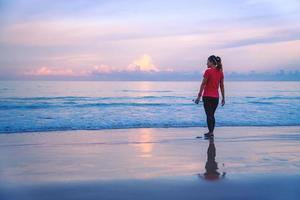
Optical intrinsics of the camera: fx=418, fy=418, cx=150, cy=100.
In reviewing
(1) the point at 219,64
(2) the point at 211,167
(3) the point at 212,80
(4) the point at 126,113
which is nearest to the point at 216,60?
(1) the point at 219,64

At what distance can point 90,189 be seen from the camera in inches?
189

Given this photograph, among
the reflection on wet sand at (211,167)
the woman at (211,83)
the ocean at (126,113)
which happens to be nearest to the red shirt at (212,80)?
the woman at (211,83)

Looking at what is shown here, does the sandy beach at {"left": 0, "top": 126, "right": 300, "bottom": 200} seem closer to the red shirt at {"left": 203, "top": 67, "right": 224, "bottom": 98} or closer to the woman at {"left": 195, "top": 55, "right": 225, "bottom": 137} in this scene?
the woman at {"left": 195, "top": 55, "right": 225, "bottom": 137}

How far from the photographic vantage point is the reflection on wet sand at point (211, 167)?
552 cm

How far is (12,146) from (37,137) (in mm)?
1459

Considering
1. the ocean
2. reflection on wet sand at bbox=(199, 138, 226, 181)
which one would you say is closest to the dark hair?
reflection on wet sand at bbox=(199, 138, 226, 181)

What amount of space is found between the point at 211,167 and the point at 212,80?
3530 mm

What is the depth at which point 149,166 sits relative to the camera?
619 cm

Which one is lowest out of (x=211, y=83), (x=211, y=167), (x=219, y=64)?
(x=211, y=167)

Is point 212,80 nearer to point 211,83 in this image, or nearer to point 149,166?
point 211,83

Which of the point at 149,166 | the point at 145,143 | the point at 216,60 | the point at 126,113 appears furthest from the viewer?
the point at 126,113

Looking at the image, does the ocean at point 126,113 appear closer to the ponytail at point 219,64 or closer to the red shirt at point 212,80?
Result: the red shirt at point 212,80

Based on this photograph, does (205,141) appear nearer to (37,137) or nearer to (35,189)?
(37,137)

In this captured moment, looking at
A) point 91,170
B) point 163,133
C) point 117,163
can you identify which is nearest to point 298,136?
point 163,133
